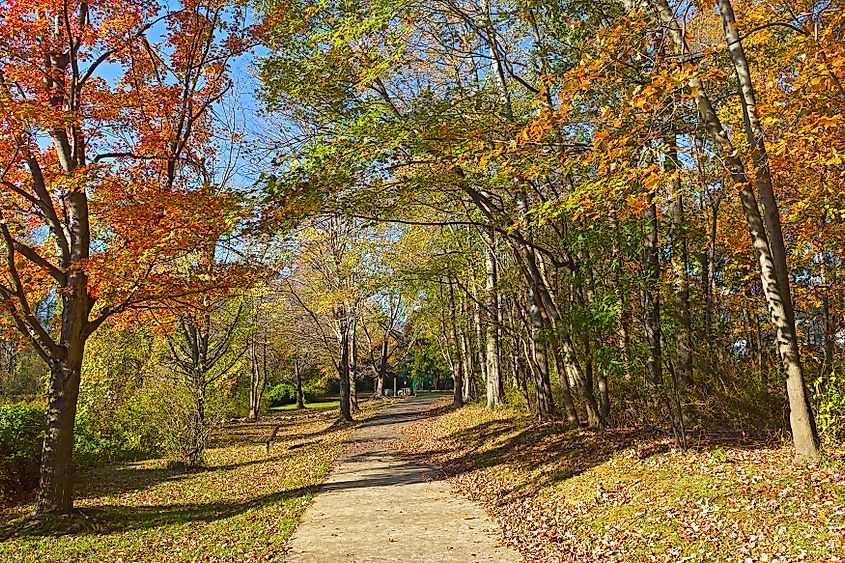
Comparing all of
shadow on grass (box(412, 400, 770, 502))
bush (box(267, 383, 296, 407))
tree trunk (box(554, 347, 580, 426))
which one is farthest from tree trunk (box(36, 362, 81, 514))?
bush (box(267, 383, 296, 407))

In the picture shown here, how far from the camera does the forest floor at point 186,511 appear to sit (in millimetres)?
7605

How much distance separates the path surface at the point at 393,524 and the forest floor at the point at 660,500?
41cm

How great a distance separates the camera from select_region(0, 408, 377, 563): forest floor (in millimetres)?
7605

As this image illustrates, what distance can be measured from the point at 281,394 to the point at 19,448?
30.0 meters

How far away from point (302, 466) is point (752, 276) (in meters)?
Answer: 10.3

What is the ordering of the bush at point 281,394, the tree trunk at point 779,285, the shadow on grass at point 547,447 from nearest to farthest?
the tree trunk at point 779,285
the shadow on grass at point 547,447
the bush at point 281,394

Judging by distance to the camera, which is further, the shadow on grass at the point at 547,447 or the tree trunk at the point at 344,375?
the tree trunk at the point at 344,375

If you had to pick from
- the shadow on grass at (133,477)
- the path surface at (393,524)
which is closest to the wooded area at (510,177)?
the shadow on grass at (133,477)

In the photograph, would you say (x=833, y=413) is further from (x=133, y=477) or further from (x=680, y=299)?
(x=133, y=477)

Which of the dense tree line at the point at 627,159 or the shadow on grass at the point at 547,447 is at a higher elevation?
the dense tree line at the point at 627,159

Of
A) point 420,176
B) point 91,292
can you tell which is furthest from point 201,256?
point 420,176

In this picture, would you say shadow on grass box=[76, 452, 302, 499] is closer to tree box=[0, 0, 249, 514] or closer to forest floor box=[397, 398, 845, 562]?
tree box=[0, 0, 249, 514]

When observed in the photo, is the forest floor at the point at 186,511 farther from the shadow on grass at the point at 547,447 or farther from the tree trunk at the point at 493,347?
the tree trunk at the point at 493,347

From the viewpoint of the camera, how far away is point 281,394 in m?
41.7
